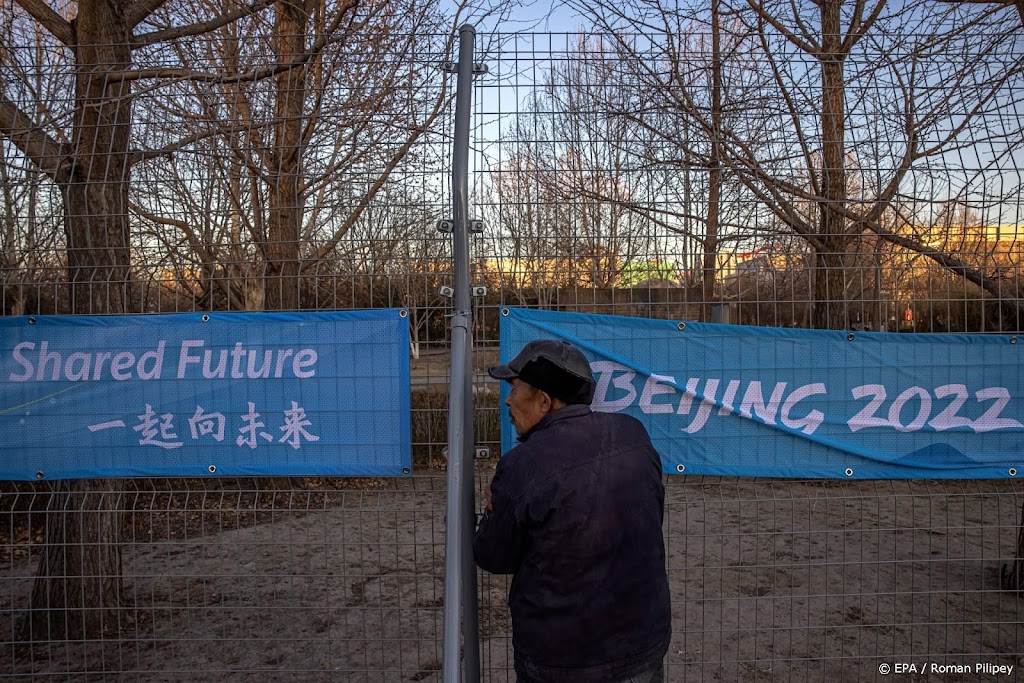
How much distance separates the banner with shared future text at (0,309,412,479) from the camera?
3.64m

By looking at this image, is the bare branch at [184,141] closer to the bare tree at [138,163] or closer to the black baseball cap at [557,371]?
the bare tree at [138,163]

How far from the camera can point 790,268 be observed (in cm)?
372

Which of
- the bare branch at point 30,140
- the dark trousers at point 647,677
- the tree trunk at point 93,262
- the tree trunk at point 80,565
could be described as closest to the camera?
the dark trousers at point 647,677

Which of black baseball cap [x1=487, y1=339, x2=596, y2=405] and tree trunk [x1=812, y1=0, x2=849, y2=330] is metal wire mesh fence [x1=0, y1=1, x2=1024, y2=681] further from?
black baseball cap [x1=487, y1=339, x2=596, y2=405]

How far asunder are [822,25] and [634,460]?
538 centimetres

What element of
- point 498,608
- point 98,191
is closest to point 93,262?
point 98,191

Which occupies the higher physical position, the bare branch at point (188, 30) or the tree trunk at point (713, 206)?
the bare branch at point (188, 30)

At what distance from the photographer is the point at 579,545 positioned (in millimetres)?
2434

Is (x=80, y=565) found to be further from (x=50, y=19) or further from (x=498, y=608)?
(x=50, y=19)

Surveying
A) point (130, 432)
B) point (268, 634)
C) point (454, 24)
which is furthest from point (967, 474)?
point (268, 634)

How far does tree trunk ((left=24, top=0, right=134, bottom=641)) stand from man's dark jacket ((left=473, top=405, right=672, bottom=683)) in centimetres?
224

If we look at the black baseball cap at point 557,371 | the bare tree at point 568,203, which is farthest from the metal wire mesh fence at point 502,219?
the black baseball cap at point 557,371

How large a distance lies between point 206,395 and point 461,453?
5.37 ft

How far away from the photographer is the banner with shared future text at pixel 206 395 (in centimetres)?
364
